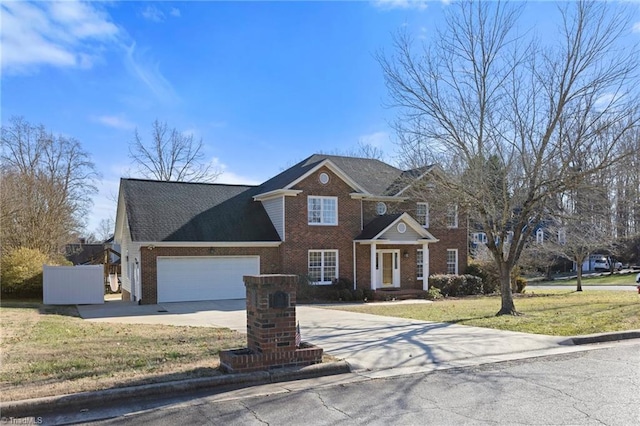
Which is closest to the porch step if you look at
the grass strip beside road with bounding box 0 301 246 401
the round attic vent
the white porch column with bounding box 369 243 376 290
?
the white porch column with bounding box 369 243 376 290

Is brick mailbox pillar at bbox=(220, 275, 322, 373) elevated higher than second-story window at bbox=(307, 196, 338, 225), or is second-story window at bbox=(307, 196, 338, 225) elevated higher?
second-story window at bbox=(307, 196, 338, 225)

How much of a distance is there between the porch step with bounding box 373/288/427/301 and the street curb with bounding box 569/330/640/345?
568 inches

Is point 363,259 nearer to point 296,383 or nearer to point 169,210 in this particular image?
point 169,210

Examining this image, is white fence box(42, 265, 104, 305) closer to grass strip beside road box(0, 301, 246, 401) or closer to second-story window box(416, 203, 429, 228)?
grass strip beside road box(0, 301, 246, 401)

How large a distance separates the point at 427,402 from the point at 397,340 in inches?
175

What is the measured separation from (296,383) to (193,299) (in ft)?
53.6

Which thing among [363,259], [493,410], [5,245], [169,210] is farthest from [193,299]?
[493,410]

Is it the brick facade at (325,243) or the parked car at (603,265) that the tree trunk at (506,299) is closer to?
the brick facade at (325,243)

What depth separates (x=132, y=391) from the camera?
21.1 feet

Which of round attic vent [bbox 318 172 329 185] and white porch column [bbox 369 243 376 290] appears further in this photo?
white porch column [bbox 369 243 376 290]

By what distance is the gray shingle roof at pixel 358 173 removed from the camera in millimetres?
26656

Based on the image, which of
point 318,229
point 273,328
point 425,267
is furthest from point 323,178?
point 273,328

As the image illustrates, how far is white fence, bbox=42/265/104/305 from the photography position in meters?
22.3

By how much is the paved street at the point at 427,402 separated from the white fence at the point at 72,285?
1827 centimetres
